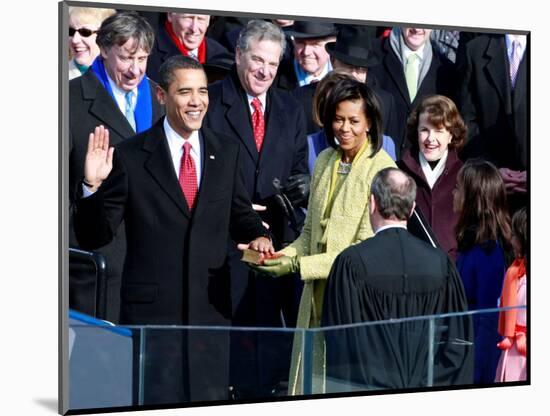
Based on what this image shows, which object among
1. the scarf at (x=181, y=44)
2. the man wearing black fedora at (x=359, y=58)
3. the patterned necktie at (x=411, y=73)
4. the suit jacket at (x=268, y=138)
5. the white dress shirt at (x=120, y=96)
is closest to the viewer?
the white dress shirt at (x=120, y=96)

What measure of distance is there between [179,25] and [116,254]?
60.4 inches

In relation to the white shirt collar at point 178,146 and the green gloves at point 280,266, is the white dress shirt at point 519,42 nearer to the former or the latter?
the green gloves at point 280,266

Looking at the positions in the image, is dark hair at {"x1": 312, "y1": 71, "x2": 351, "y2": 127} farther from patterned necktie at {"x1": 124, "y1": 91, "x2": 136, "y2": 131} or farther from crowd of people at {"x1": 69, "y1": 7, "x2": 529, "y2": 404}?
patterned necktie at {"x1": 124, "y1": 91, "x2": 136, "y2": 131}

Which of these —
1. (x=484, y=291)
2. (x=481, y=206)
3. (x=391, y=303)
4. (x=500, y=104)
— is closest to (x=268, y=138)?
(x=391, y=303)

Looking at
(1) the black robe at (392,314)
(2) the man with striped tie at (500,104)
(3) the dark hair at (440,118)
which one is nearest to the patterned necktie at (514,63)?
(2) the man with striped tie at (500,104)

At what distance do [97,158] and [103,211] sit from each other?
0.34m

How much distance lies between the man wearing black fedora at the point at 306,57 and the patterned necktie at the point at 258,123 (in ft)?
0.64

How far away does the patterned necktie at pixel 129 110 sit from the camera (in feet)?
30.6

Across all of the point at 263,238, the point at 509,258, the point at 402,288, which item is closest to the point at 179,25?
the point at 263,238

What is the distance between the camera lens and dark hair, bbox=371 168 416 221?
10.0 m

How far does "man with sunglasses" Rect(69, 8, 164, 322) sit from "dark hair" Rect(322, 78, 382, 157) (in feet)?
4.01

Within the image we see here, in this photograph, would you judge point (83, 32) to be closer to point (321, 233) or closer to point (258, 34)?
point (258, 34)

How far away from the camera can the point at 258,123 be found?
9.76 metres

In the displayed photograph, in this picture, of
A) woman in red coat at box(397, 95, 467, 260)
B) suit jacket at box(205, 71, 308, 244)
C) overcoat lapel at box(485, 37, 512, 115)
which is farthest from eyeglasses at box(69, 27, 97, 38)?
overcoat lapel at box(485, 37, 512, 115)
